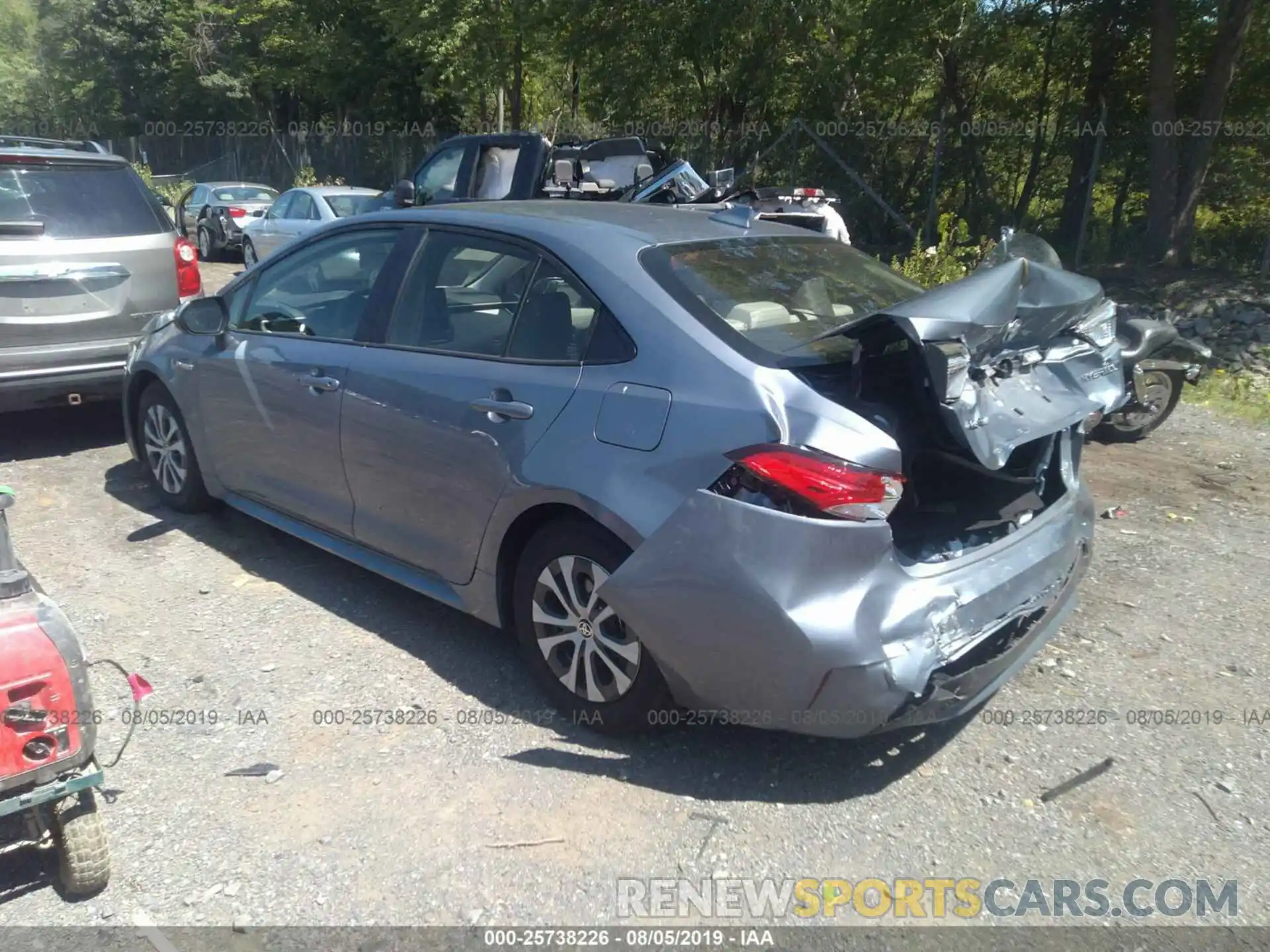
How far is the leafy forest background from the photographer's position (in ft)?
43.9

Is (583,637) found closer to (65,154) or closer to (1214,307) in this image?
(65,154)

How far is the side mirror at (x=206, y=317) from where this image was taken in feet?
16.8

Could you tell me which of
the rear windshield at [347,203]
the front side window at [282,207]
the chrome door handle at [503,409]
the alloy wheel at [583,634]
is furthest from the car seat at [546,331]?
the front side window at [282,207]

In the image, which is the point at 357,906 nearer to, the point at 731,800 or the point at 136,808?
the point at 136,808

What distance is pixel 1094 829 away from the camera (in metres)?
3.17

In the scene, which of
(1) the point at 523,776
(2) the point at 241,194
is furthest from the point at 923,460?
(2) the point at 241,194

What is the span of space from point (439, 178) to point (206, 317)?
6.63m

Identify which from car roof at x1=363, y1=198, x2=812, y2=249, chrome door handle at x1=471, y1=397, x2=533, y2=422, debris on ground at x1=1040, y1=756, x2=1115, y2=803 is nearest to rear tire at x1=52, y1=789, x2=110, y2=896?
chrome door handle at x1=471, y1=397, x2=533, y2=422

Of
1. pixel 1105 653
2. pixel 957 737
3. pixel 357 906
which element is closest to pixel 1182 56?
pixel 1105 653

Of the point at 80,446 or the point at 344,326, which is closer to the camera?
the point at 344,326

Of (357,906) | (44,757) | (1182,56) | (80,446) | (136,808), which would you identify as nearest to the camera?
(44,757)

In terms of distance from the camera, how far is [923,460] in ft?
11.2

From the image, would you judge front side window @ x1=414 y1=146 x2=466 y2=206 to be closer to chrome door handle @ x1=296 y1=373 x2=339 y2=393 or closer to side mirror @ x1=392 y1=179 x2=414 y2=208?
side mirror @ x1=392 y1=179 x2=414 y2=208

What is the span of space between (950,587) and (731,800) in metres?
0.96
